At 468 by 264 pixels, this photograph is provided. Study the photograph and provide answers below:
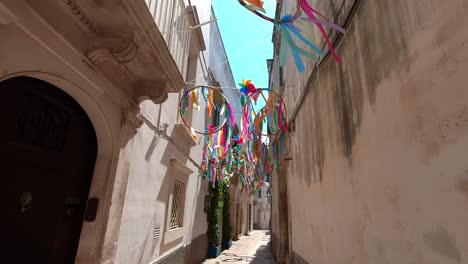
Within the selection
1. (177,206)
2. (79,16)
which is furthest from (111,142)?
(177,206)

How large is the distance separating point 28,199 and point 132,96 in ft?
5.77

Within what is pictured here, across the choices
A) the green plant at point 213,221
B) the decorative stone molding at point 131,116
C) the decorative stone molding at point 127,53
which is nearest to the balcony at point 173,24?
the decorative stone molding at point 127,53

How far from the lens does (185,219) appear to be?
713 centimetres

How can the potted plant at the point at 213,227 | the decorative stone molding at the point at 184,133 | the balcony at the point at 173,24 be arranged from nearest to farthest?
the balcony at the point at 173,24 < the decorative stone molding at the point at 184,133 < the potted plant at the point at 213,227

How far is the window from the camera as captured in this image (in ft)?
20.7

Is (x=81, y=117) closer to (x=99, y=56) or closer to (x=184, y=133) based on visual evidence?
(x=99, y=56)

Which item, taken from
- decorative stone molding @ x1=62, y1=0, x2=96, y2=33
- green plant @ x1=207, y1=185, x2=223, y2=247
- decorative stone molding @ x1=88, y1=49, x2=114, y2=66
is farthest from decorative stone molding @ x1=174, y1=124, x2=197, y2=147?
green plant @ x1=207, y1=185, x2=223, y2=247

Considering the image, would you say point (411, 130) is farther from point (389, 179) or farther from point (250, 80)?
point (250, 80)

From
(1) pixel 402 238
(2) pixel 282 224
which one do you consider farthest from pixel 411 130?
(2) pixel 282 224

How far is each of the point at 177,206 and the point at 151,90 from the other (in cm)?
422

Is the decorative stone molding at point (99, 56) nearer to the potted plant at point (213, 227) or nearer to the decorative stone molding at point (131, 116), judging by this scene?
the decorative stone molding at point (131, 116)

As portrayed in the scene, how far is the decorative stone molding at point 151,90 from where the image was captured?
11.0 ft

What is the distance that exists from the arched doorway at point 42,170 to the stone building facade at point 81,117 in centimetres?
1

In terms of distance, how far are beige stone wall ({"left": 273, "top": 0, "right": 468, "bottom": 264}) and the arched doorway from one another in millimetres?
3106
